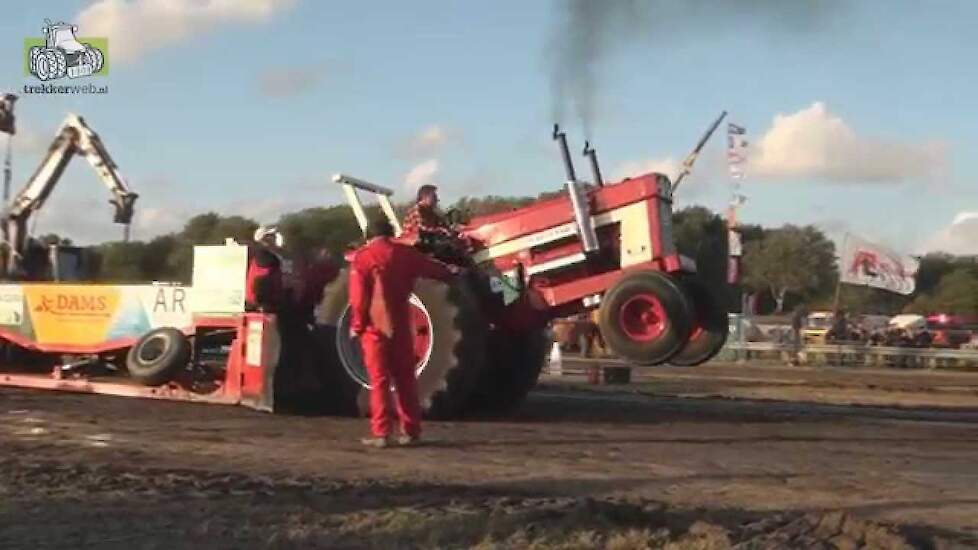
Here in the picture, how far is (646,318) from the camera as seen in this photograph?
441 inches

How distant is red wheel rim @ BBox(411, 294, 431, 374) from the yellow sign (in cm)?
386

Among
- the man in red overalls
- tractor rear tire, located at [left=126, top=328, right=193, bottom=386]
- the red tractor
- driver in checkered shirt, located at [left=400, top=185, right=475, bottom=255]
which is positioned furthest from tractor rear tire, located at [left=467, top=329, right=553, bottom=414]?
tractor rear tire, located at [left=126, top=328, right=193, bottom=386]

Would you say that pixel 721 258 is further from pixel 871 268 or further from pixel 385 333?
pixel 871 268

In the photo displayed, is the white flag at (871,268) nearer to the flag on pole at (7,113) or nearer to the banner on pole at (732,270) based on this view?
the banner on pole at (732,270)

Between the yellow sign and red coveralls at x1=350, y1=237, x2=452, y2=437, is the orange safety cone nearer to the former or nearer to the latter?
the yellow sign

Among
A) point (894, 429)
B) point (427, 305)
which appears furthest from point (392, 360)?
point (894, 429)

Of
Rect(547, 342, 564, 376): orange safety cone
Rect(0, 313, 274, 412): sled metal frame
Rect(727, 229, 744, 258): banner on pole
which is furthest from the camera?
Rect(727, 229, 744, 258): banner on pole

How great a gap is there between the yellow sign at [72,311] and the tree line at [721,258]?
1.01 meters

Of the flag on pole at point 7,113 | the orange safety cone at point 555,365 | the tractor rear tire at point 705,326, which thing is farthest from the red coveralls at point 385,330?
the orange safety cone at point 555,365

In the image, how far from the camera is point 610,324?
36.7 ft

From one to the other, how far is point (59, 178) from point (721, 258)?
32.9 ft

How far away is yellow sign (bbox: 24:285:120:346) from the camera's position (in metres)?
13.4

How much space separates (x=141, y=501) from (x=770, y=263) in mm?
77427

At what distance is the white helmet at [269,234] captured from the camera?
41.9 ft
